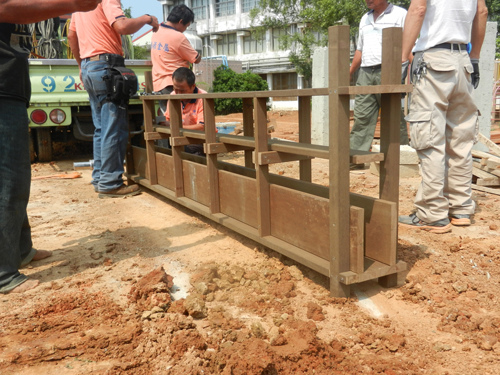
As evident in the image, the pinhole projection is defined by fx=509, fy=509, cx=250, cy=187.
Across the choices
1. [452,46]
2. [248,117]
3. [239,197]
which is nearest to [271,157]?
[239,197]

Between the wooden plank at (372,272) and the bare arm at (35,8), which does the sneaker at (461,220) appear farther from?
the bare arm at (35,8)

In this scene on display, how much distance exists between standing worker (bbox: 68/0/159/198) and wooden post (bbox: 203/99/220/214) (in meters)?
1.79

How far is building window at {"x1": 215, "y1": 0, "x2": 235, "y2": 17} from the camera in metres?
39.7

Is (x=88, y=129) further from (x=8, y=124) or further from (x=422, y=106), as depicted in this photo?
(x=422, y=106)

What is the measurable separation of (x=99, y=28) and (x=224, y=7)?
37192 mm

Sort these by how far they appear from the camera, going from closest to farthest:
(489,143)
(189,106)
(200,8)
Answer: (189,106)
(489,143)
(200,8)

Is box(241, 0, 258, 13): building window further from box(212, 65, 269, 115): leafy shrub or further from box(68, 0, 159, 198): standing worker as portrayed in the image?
box(68, 0, 159, 198): standing worker

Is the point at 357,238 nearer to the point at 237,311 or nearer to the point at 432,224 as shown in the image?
the point at 237,311

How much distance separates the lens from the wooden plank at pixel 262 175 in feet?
11.0

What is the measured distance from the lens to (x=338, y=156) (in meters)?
2.75

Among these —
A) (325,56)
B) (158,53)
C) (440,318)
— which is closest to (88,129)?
(158,53)

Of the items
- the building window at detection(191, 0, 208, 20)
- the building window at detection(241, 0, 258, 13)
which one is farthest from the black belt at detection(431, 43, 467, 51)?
the building window at detection(191, 0, 208, 20)

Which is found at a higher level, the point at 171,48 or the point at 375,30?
the point at 375,30

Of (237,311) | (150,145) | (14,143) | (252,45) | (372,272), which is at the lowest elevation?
(237,311)
